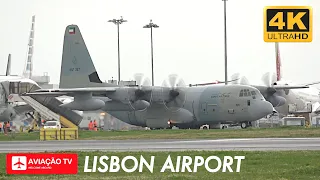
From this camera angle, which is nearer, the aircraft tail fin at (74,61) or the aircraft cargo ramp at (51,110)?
the aircraft tail fin at (74,61)

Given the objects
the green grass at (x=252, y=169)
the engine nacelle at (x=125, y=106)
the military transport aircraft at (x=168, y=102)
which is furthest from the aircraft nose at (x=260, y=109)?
the green grass at (x=252, y=169)

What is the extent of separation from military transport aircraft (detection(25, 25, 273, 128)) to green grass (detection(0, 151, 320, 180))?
34432 millimetres

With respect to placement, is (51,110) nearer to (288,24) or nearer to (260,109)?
(260,109)

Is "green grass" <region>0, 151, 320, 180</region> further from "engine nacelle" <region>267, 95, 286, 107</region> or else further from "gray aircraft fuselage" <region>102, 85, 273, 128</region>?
"engine nacelle" <region>267, 95, 286, 107</region>

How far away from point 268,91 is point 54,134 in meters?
27.3

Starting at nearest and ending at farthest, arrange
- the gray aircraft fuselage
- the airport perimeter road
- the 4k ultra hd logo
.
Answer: the 4k ultra hd logo
the airport perimeter road
the gray aircraft fuselage

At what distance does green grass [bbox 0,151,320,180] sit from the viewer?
69.6 feet

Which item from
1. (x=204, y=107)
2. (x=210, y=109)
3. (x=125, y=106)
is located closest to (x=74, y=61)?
(x=125, y=106)

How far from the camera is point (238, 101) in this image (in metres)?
63.5

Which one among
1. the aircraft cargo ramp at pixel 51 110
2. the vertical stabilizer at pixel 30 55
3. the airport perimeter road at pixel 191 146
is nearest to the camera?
the airport perimeter road at pixel 191 146

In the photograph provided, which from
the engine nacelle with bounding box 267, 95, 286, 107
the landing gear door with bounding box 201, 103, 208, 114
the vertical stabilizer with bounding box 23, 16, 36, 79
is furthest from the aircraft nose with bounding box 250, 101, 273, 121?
the vertical stabilizer with bounding box 23, 16, 36, 79

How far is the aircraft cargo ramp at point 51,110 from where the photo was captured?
3041 inches

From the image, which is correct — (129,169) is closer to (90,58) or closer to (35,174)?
(35,174)

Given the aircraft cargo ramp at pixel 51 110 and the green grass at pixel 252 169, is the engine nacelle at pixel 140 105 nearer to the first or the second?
the aircraft cargo ramp at pixel 51 110
